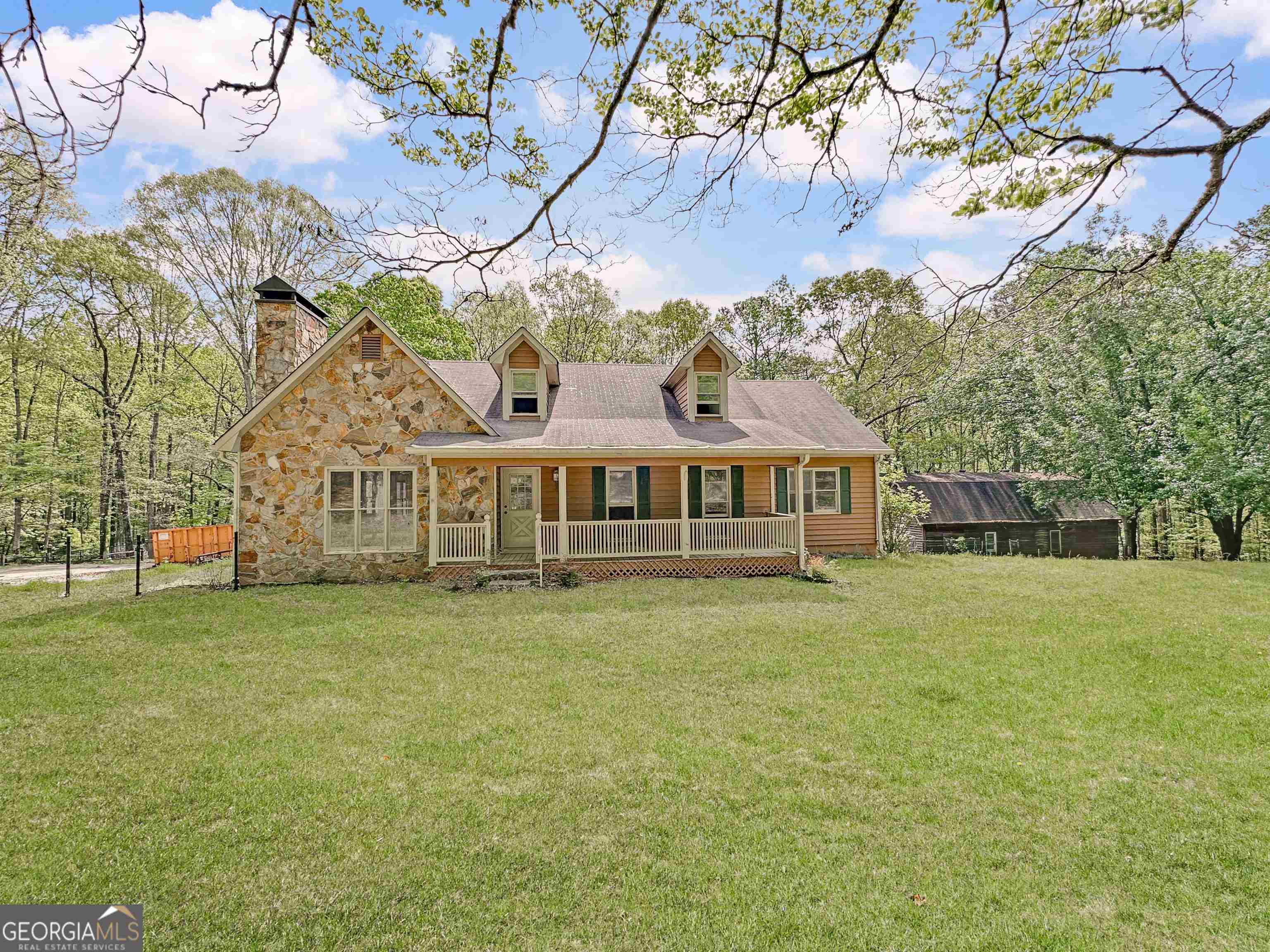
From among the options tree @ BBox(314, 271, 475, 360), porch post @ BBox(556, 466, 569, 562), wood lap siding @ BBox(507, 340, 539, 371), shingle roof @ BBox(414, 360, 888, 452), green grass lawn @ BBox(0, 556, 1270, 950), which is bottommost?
green grass lawn @ BBox(0, 556, 1270, 950)

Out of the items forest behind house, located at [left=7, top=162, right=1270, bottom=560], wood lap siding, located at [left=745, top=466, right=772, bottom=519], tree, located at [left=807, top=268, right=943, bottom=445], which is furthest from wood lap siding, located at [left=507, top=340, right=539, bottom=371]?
tree, located at [left=807, top=268, right=943, bottom=445]

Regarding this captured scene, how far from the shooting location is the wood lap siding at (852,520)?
53.2 feet

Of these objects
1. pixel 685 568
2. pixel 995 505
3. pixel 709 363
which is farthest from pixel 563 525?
pixel 995 505

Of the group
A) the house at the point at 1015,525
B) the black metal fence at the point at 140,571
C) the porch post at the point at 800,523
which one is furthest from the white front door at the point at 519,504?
the house at the point at 1015,525

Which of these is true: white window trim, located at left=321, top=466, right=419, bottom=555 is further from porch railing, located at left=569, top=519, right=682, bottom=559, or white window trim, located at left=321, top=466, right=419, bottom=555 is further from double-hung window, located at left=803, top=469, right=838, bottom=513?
double-hung window, located at left=803, top=469, right=838, bottom=513

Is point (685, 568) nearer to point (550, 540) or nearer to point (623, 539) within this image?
point (623, 539)

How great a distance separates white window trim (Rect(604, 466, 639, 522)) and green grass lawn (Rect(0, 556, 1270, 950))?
242 inches

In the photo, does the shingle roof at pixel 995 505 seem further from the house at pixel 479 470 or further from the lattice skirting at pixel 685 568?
the lattice skirting at pixel 685 568

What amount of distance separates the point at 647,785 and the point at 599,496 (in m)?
10.2

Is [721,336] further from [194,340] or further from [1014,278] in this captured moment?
[1014,278]

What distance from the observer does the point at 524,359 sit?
14211 millimetres

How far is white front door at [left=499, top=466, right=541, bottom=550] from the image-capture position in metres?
14.1

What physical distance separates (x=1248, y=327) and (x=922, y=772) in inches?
709

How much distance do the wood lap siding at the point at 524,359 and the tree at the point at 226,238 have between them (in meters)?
8.96
